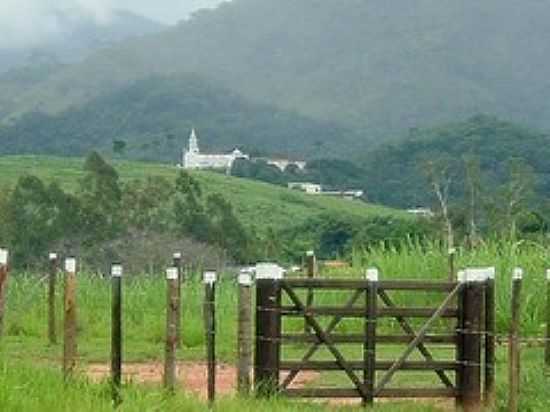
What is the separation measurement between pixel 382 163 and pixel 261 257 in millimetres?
48634

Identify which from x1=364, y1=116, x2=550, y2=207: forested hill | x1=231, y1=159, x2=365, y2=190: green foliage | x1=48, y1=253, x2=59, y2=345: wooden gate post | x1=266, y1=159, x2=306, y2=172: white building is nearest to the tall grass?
x1=48, y1=253, x2=59, y2=345: wooden gate post

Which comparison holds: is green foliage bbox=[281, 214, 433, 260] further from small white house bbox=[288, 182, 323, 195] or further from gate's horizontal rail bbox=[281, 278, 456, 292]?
small white house bbox=[288, 182, 323, 195]

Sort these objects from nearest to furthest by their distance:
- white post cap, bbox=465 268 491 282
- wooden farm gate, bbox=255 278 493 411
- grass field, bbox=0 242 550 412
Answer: wooden farm gate, bbox=255 278 493 411 → white post cap, bbox=465 268 491 282 → grass field, bbox=0 242 550 412

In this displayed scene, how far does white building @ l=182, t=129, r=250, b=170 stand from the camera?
340ft

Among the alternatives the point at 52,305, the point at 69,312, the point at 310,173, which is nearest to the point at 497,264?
the point at 52,305

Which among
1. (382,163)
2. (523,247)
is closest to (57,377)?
(523,247)

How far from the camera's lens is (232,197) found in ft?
235

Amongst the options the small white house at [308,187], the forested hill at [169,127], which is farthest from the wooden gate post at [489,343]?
the forested hill at [169,127]

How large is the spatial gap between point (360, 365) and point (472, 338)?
1.17 metres

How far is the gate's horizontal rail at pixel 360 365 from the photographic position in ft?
41.8

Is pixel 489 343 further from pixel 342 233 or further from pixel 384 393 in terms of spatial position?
pixel 342 233

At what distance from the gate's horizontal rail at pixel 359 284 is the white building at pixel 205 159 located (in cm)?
8725

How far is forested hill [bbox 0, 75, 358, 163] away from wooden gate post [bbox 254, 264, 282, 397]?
100338mm

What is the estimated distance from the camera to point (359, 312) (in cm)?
1291
